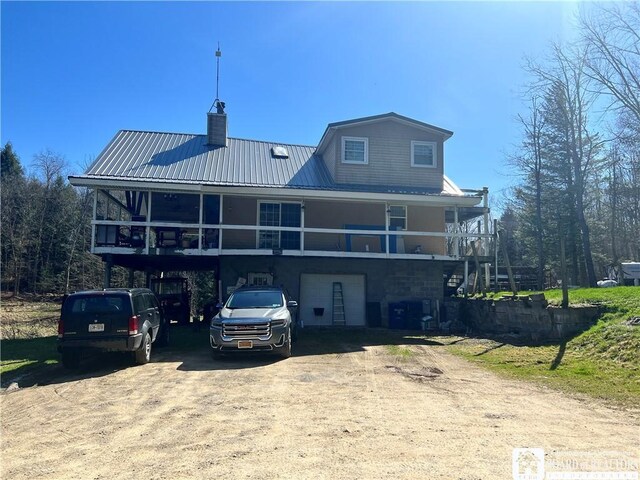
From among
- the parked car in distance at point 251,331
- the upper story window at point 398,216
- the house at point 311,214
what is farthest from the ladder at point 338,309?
the parked car in distance at point 251,331

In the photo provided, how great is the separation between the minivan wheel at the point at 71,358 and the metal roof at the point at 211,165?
6809 mm

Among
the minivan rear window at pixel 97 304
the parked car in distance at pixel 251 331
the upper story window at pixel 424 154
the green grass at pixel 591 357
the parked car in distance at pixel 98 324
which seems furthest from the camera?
the upper story window at pixel 424 154

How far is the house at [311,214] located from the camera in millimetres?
16312

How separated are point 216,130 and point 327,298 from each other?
962 cm

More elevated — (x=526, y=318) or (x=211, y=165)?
(x=211, y=165)

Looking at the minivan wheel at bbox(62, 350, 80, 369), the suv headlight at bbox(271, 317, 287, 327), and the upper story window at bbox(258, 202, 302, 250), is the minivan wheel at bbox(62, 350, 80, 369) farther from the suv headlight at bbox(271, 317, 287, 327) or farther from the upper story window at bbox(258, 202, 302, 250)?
the upper story window at bbox(258, 202, 302, 250)

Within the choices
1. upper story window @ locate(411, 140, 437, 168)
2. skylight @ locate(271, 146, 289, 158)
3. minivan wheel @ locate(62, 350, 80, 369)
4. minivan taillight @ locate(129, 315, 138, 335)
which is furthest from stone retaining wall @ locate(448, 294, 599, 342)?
minivan wheel @ locate(62, 350, 80, 369)

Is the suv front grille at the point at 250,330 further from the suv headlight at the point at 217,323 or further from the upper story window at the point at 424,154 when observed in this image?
the upper story window at the point at 424,154

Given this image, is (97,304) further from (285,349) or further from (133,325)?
(285,349)

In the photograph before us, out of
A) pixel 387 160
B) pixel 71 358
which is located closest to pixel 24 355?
pixel 71 358

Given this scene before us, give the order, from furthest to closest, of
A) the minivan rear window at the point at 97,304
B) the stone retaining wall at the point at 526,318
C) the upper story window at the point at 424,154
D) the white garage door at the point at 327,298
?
the upper story window at the point at 424,154
the white garage door at the point at 327,298
the stone retaining wall at the point at 526,318
the minivan rear window at the point at 97,304

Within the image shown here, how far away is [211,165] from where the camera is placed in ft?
62.8

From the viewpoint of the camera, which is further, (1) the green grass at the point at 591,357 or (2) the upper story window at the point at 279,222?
(2) the upper story window at the point at 279,222

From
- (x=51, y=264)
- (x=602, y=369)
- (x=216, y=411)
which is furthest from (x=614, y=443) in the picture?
(x=51, y=264)
